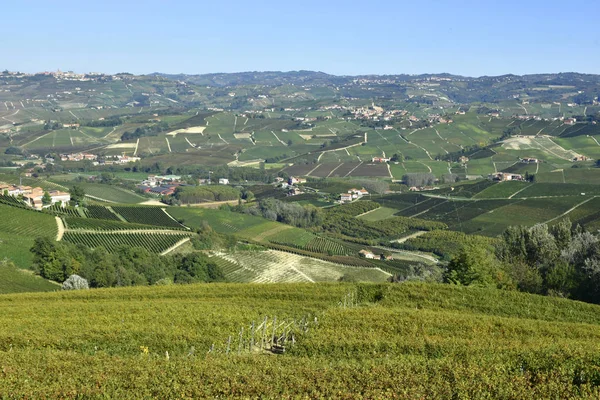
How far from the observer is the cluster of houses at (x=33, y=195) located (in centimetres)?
9944

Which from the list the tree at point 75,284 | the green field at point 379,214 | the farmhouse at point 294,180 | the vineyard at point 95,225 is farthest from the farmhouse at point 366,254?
the farmhouse at point 294,180

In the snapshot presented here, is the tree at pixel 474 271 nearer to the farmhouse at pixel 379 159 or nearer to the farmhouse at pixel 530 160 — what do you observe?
the farmhouse at pixel 530 160

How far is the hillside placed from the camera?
16.4 metres

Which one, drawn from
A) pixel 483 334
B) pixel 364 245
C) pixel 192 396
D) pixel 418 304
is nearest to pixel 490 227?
pixel 364 245

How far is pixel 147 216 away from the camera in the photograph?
98562mm

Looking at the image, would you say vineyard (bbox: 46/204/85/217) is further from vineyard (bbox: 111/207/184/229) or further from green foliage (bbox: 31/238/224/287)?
green foliage (bbox: 31/238/224/287)

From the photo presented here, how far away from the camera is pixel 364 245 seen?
317 ft

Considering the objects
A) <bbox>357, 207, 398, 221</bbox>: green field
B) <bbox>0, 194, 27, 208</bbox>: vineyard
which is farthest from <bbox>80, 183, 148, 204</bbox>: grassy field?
<bbox>357, 207, 398, 221</bbox>: green field

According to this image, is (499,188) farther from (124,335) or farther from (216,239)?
(124,335)

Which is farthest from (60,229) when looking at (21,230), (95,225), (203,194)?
(203,194)

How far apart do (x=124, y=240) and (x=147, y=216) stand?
2272 centimetres

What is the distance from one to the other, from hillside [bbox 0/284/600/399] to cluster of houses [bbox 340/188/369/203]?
100648 mm

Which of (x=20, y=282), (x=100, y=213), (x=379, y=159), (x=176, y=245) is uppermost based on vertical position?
(x=20, y=282)

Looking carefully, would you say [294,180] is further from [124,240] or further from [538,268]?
[538,268]
